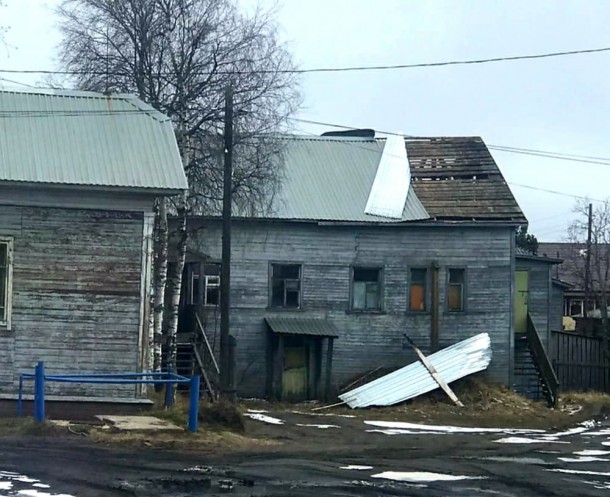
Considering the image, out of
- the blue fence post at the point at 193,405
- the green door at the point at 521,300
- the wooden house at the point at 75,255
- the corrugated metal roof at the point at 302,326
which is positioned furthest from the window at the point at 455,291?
the blue fence post at the point at 193,405

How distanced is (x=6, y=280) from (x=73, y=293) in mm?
1285

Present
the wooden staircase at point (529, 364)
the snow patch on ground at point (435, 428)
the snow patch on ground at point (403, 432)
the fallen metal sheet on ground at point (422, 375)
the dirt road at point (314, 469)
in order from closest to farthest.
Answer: the dirt road at point (314, 469) < the snow patch on ground at point (403, 432) < the snow patch on ground at point (435, 428) < the fallen metal sheet on ground at point (422, 375) < the wooden staircase at point (529, 364)

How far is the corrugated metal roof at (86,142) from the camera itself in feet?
68.7

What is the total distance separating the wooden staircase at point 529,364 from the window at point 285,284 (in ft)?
24.9

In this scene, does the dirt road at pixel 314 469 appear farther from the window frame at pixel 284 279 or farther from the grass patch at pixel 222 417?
the window frame at pixel 284 279

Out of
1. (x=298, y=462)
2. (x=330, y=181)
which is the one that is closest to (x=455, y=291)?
(x=330, y=181)

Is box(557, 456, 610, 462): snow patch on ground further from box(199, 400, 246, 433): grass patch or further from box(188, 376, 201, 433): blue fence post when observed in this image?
box(188, 376, 201, 433): blue fence post

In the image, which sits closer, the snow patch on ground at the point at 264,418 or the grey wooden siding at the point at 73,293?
the grey wooden siding at the point at 73,293

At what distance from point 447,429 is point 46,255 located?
1070 centimetres

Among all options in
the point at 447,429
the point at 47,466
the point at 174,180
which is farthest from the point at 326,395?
the point at 47,466

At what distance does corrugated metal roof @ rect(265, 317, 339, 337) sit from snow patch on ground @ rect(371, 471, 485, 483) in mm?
16877

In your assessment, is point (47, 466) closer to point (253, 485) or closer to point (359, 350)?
point (253, 485)

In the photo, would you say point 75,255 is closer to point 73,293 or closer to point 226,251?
point 73,293

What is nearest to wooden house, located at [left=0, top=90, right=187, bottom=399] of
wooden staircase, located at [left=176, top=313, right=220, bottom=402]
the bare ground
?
the bare ground
